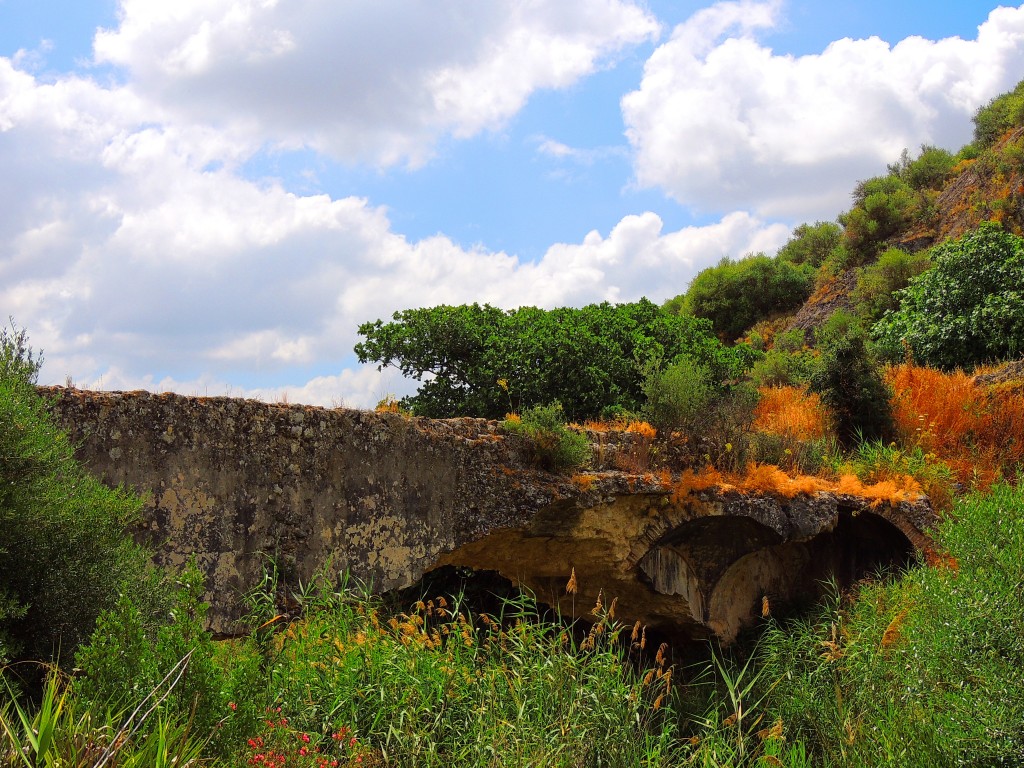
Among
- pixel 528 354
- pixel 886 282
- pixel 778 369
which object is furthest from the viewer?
pixel 886 282

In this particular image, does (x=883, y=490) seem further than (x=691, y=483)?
Yes

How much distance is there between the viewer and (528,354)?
1377cm

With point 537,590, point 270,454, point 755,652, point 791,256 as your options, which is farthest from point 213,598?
point 791,256

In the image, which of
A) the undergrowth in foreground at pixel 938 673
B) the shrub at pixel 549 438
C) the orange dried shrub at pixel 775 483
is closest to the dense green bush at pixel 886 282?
the orange dried shrub at pixel 775 483

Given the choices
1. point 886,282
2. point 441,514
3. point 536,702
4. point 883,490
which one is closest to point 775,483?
point 883,490

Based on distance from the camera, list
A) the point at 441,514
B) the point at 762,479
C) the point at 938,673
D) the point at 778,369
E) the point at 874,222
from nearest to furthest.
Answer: the point at 938,673, the point at 441,514, the point at 762,479, the point at 778,369, the point at 874,222

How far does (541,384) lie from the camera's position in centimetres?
1366

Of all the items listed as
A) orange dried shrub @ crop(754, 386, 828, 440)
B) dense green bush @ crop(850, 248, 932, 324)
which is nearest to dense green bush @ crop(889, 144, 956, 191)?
dense green bush @ crop(850, 248, 932, 324)

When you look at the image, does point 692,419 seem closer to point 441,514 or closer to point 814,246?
point 441,514

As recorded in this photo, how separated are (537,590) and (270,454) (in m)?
4.25

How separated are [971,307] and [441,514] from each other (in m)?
13.7

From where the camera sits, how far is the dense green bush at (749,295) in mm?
32125

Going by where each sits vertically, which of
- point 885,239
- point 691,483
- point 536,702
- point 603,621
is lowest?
point 536,702

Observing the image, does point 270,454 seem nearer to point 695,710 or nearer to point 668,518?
point 668,518
